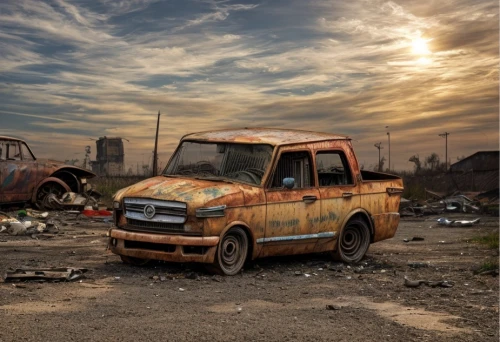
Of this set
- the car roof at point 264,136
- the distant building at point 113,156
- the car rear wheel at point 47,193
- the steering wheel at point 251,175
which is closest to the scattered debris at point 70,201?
the car rear wheel at point 47,193

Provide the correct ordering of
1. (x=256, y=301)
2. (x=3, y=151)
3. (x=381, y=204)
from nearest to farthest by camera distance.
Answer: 1. (x=256, y=301)
2. (x=381, y=204)
3. (x=3, y=151)

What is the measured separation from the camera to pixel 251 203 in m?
8.60

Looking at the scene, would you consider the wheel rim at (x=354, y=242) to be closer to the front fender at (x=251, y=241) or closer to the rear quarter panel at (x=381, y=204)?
the rear quarter panel at (x=381, y=204)

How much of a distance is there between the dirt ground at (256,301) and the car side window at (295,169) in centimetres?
117

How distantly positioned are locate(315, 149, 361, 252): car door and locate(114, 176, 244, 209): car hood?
1.55 meters

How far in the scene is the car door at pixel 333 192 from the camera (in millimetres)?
9531

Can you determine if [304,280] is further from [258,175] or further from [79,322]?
[79,322]

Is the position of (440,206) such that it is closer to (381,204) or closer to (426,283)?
(381,204)

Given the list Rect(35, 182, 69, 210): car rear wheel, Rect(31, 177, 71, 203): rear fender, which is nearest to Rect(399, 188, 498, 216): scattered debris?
Rect(31, 177, 71, 203): rear fender

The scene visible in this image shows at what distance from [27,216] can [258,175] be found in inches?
369

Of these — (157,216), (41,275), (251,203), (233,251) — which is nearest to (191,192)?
(157,216)

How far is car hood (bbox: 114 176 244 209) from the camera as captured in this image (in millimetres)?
8242

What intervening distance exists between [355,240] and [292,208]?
164 cm

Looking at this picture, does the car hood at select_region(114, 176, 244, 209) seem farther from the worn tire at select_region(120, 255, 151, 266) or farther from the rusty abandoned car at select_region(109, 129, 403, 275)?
the worn tire at select_region(120, 255, 151, 266)
